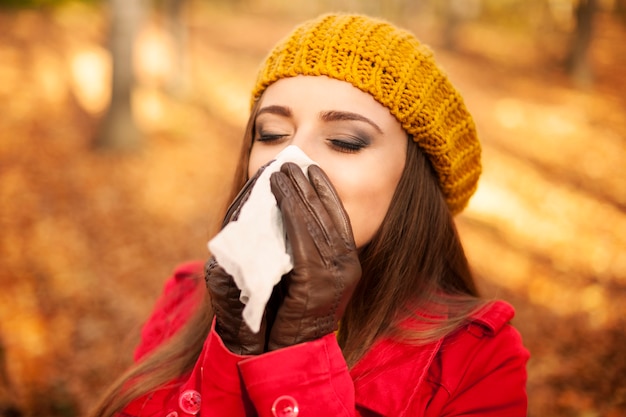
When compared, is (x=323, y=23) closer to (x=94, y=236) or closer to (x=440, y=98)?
(x=440, y=98)

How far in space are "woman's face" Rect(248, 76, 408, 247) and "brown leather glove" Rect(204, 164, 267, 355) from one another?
1.12 ft

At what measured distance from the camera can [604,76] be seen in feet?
47.8

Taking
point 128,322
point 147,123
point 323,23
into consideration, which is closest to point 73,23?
point 147,123

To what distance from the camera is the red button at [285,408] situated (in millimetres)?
1642

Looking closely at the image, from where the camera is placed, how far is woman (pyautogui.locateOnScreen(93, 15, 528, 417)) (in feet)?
5.50

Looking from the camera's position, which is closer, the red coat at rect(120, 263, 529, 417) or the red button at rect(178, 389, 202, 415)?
the red coat at rect(120, 263, 529, 417)

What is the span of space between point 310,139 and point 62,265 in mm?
5000

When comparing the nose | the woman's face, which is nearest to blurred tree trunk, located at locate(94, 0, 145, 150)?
the woman's face

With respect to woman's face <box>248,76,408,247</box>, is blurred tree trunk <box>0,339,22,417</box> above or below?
below

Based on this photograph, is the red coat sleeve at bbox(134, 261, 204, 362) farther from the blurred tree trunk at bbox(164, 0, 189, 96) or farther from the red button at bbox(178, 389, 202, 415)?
the blurred tree trunk at bbox(164, 0, 189, 96)

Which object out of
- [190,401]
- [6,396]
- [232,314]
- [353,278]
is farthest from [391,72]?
[6,396]

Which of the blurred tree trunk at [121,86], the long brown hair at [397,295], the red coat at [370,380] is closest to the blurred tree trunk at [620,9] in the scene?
the blurred tree trunk at [121,86]

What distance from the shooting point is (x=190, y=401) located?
1862mm

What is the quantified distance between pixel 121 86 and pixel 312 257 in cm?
796
